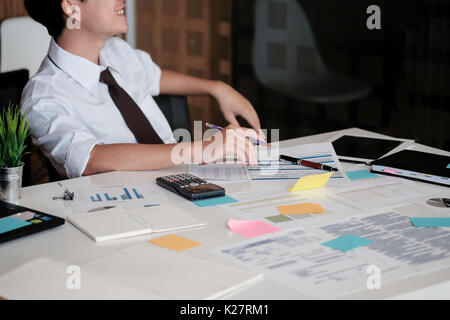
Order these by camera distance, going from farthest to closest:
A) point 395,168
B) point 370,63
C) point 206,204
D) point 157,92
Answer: point 370,63
point 157,92
point 395,168
point 206,204

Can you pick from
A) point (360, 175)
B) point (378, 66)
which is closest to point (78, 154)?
point (360, 175)

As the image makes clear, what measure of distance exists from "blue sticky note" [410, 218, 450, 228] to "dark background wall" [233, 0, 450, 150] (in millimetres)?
1902

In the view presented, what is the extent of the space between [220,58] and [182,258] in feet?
9.81

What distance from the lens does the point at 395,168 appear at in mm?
1655

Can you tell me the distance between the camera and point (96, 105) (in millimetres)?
1941

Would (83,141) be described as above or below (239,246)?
above

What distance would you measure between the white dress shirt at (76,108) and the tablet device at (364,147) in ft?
2.01

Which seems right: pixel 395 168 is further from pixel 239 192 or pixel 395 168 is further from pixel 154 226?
pixel 154 226

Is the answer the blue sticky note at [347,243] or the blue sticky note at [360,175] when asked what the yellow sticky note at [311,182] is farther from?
the blue sticky note at [347,243]

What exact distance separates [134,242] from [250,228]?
237mm

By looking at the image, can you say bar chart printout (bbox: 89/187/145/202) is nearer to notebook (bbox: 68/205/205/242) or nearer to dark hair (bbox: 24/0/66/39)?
notebook (bbox: 68/205/205/242)

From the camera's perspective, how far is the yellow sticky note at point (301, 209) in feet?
4.60

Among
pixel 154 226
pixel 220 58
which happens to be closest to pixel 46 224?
pixel 154 226

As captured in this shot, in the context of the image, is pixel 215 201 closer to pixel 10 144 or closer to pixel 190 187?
pixel 190 187
